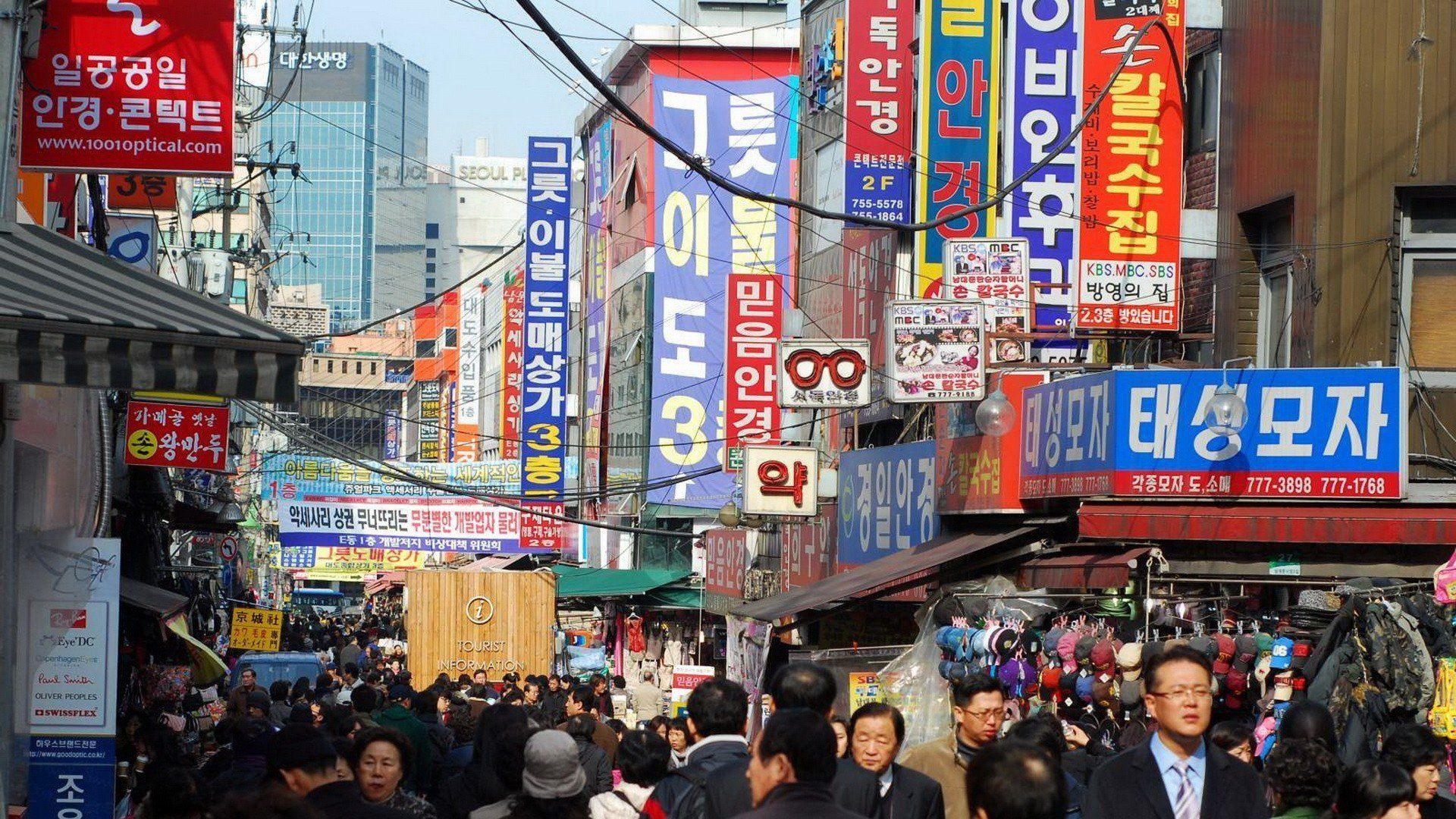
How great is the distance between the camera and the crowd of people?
16.8ft

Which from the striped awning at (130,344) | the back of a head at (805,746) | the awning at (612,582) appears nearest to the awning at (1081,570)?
the striped awning at (130,344)

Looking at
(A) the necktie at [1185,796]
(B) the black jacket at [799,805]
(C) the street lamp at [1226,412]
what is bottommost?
(A) the necktie at [1185,796]

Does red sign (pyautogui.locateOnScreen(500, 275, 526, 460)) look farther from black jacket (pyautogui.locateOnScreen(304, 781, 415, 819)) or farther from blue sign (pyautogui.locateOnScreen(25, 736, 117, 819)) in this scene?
black jacket (pyautogui.locateOnScreen(304, 781, 415, 819))

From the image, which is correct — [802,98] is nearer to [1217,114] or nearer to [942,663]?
[1217,114]

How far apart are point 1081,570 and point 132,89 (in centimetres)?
807

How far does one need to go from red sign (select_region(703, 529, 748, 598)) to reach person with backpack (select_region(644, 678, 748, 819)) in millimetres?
22924

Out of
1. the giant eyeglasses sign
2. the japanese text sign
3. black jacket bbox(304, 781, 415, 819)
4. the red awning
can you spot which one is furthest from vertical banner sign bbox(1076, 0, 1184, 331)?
the japanese text sign

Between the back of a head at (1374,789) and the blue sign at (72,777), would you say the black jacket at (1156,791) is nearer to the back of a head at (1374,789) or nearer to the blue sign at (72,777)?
the back of a head at (1374,789)

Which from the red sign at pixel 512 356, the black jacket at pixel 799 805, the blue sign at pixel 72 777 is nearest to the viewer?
the black jacket at pixel 799 805

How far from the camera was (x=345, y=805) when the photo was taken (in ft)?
21.0

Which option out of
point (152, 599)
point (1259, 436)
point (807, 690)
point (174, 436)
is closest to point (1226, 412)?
point (1259, 436)

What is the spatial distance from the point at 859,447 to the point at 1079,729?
18.5 meters

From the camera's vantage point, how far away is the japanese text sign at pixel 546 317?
4109 cm

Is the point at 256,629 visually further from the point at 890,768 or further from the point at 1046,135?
the point at 890,768
